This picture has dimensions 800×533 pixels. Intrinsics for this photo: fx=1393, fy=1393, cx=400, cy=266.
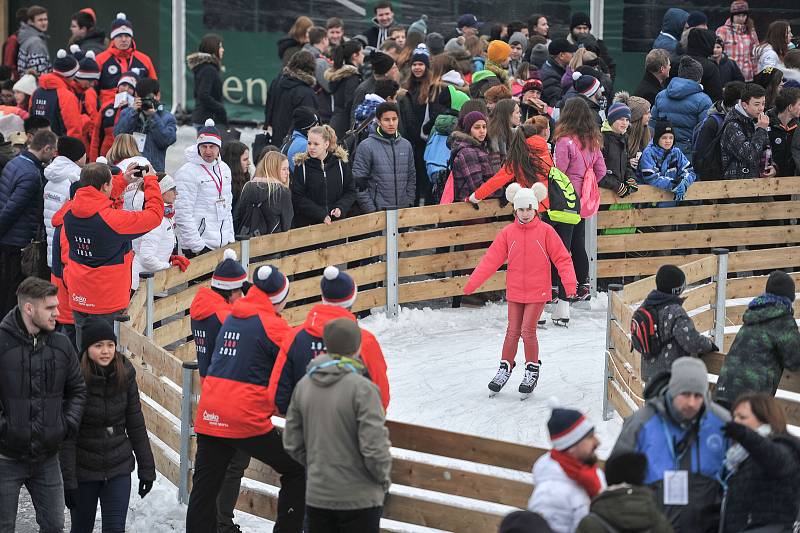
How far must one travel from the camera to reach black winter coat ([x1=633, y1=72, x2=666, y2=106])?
51.6 ft

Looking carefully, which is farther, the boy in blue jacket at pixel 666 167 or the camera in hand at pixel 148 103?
the boy in blue jacket at pixel 666 167

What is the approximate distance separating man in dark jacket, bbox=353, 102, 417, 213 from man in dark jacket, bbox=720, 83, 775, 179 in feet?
11.0

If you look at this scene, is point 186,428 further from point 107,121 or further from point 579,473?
point 107,121

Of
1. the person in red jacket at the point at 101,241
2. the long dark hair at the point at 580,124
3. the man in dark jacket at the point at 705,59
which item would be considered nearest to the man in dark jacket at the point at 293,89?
the long dark hair at the point at 580,124

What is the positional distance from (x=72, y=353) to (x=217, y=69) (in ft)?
28.0

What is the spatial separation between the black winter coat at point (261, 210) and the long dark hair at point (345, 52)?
399cm

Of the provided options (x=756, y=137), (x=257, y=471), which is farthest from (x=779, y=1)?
(x=257, y=471)

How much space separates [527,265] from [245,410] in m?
3.76

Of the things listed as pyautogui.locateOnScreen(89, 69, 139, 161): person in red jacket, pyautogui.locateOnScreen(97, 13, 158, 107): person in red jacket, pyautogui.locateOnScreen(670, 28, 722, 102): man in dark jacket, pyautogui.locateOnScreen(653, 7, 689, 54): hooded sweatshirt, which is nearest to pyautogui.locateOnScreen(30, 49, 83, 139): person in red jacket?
pyautogui.locateOnScreen(89, 69, 139, 161): person in red jacket

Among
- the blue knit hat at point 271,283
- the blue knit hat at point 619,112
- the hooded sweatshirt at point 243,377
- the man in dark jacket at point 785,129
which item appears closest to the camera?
the hooded sweatshirt at point 243,377

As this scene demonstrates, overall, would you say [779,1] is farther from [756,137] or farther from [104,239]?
[104,239]

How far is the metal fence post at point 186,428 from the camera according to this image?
8562 millimetres

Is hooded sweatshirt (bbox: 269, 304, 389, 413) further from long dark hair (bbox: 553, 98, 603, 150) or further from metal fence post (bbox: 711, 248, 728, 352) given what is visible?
long dark hair (bbox: 553, 98, 603, 150)

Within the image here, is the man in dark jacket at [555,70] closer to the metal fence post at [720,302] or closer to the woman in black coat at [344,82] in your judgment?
the woman in black coat at [344,82]
